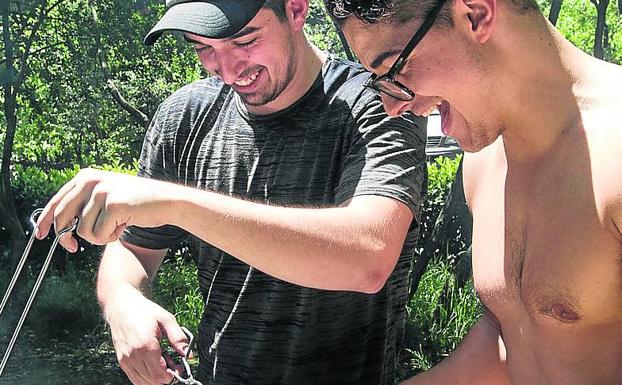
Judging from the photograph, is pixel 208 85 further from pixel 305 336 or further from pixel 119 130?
pixel 119 130

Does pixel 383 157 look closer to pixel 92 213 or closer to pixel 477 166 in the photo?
pixel 477 166

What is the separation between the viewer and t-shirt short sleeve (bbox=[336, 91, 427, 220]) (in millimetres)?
1667

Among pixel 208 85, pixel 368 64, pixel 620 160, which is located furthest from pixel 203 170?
pixel 620 160

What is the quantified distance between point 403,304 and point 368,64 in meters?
0.69

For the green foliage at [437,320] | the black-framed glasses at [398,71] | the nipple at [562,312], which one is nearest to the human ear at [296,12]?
the black-framed glasses at [398,71]

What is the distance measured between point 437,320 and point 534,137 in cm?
379

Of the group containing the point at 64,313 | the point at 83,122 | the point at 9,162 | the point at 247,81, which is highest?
the point at 247,81

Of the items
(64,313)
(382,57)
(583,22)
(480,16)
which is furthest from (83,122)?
(480,16)

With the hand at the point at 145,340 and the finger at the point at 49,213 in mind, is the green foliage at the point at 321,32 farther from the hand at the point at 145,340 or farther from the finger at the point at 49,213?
the finger at the point at 49,213

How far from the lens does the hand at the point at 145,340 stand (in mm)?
1689

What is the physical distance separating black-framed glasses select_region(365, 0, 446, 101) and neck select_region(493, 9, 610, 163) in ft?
0.39

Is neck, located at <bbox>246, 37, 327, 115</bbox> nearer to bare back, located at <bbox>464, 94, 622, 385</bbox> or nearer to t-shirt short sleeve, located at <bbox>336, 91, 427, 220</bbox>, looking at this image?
t-shirt short sleeve, located at <bbox>336, 91, 427, 220</bbox>

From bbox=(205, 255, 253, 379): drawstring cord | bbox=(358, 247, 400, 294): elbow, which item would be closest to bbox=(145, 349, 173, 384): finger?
bbox=(205, 255, 253, 379): drawstring cord

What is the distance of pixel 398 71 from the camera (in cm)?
145
